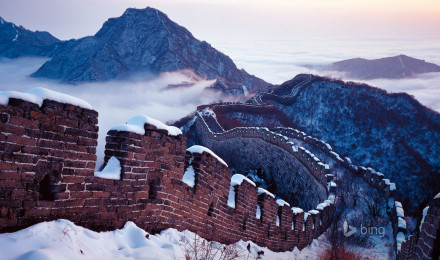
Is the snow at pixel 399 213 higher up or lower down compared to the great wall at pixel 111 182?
lower down

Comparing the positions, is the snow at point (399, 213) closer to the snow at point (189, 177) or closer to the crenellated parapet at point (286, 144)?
the crenellated parapet at point (286, 144)

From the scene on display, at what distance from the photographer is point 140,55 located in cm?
11950

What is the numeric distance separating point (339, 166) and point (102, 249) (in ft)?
75.1

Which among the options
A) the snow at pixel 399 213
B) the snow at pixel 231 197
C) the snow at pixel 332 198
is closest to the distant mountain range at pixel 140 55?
the snow at pixel 332 198

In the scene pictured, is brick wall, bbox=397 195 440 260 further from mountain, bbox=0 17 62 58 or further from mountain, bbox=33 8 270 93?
mountain, bbox=0 17 62 58

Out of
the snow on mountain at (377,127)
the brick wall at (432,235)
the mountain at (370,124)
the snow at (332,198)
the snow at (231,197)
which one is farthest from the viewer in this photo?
the mountain at (370,124)

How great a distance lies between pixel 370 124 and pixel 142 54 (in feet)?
302

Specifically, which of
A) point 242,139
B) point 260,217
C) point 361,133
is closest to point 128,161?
point 260,217

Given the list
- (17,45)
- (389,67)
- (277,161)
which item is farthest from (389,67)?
(17,45)

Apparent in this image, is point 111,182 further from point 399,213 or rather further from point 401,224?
point 399,213

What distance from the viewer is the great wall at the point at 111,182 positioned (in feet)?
9.88

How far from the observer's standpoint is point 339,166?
79.6 ft

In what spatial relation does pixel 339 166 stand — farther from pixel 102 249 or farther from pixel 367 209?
pixel 102 249

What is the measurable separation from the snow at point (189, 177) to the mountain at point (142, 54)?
113 meters
